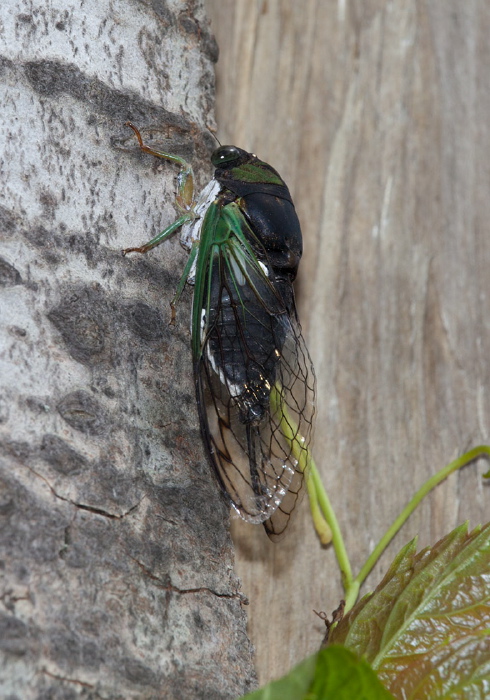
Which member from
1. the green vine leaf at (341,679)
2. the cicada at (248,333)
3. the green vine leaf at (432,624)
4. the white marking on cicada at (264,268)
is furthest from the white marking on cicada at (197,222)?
the green vine leaf at (341,679)

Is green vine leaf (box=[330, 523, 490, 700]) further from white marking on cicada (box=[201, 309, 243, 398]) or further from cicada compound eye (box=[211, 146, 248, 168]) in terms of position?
cicada compound eye (box=[211, 146, 248, 168])

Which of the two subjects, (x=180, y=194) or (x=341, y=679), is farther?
(x=180, y=194)

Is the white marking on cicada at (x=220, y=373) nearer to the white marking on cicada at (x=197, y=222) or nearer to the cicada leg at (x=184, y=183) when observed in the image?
the white marking on cicada at (x=197, y=222)

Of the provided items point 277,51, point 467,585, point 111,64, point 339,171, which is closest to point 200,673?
point 467,585

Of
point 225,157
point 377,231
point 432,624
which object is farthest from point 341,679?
point 377,231

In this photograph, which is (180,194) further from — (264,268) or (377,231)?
(377,231)

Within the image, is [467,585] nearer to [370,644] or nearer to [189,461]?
[370,644]
